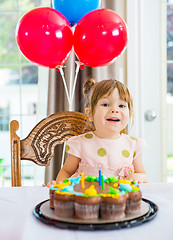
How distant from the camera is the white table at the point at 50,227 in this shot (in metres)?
0.63

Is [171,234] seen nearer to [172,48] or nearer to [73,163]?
[73,163]

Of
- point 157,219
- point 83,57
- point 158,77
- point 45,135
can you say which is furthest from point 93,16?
point 157,219

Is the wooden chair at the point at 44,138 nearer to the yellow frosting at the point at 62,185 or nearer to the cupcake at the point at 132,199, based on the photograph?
the yellow frosting at the point at 62,185

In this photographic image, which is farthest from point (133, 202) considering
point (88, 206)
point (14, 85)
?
point (14, 85)

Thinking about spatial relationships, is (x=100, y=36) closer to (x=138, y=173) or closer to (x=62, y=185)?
(x=138, y=173)

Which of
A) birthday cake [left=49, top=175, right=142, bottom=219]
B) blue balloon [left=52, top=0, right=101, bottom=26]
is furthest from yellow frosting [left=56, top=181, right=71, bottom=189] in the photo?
blue balloon [left=52, top=0, right=101, bottom=26]

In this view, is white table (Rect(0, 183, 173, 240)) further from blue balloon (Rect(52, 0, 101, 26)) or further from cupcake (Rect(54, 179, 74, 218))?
blue balloon (Rect(52, 0, 101, 26))

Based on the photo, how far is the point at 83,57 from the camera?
164 cm

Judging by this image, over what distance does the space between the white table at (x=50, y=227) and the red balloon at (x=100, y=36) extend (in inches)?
32.8

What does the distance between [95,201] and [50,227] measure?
0.35 feet

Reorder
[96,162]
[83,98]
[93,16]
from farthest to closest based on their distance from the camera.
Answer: [83,98] < [93,16] < [96,162]

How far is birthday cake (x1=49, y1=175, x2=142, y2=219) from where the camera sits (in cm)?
68

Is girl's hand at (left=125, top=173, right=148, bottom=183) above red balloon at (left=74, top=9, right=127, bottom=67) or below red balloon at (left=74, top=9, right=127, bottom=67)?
below

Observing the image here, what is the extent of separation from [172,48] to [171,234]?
6.06ft
